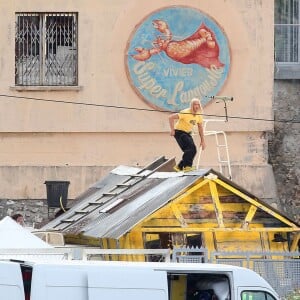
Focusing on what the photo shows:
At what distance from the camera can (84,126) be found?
34.4 metres

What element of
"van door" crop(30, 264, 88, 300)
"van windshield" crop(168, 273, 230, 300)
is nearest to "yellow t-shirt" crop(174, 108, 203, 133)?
"van windshield" crop(168, 273, 230, 300)

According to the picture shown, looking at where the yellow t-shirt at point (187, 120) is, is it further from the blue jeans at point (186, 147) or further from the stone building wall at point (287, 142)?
the stone building wall at point (287, 142)

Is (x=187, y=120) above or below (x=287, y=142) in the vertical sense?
above

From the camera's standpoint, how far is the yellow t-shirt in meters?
27.7

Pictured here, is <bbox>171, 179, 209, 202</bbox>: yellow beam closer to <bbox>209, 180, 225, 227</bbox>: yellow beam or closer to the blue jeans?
<bbox>209, 180, 225, 227</bbox>: yellow beam

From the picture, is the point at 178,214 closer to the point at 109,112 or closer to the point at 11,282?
the point at 11,282

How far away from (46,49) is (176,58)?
10.7ft

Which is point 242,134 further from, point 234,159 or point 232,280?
point 232,280

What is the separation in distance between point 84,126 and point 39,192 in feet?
6.45

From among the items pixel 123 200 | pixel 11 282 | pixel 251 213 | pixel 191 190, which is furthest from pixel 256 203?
pixel 11 282

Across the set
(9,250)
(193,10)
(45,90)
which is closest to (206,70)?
(193,10)

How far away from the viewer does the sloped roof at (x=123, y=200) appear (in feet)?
80.1

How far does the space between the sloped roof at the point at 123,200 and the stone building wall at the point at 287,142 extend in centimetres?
639

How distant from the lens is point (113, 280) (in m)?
16.9
